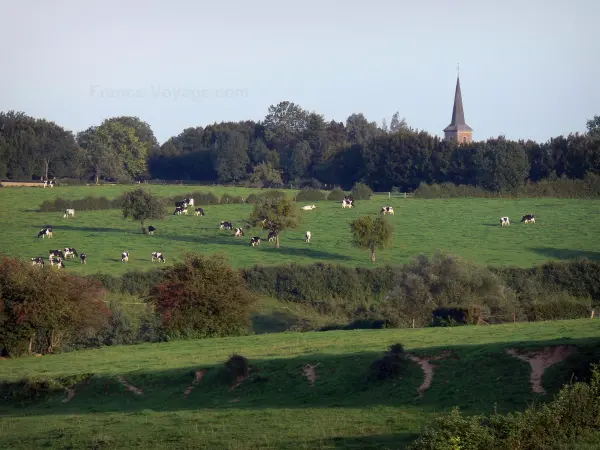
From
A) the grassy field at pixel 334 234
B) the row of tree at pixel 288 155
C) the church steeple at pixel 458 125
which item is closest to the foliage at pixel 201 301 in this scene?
the grassy field at pixel 334 234

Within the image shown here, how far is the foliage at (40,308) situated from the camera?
3778 centimetres

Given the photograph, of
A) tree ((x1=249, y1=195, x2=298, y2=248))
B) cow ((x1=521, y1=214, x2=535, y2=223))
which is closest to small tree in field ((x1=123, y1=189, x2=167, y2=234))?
tree ((x1=249, y1=195, x2=298, y2=248))

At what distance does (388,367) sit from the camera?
77.5 feet

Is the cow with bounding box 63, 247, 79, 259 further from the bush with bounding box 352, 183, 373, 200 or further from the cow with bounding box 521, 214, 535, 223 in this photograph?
the bush with bounding box 352, 183, 373, 200

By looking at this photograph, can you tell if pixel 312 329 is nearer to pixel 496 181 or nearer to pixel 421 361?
pixel 421 361

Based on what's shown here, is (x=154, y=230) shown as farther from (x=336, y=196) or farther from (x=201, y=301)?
(x=201, y=301)

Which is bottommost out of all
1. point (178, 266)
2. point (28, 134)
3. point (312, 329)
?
point (312, 329)

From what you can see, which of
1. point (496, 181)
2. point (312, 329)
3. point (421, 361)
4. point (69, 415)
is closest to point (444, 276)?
point (312, 329)

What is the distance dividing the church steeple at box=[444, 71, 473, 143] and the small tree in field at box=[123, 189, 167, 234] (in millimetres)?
110331

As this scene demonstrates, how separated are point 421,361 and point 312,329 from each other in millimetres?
19263

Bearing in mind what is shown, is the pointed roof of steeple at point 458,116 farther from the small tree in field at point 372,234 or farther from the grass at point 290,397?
the grass at point 290,397

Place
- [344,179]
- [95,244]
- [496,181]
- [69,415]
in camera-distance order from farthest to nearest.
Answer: [344,179]
[496,181]
[95,244]
[69,415]

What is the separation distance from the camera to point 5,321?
3759 centimetres

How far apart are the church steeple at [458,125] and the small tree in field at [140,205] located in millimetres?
110331
